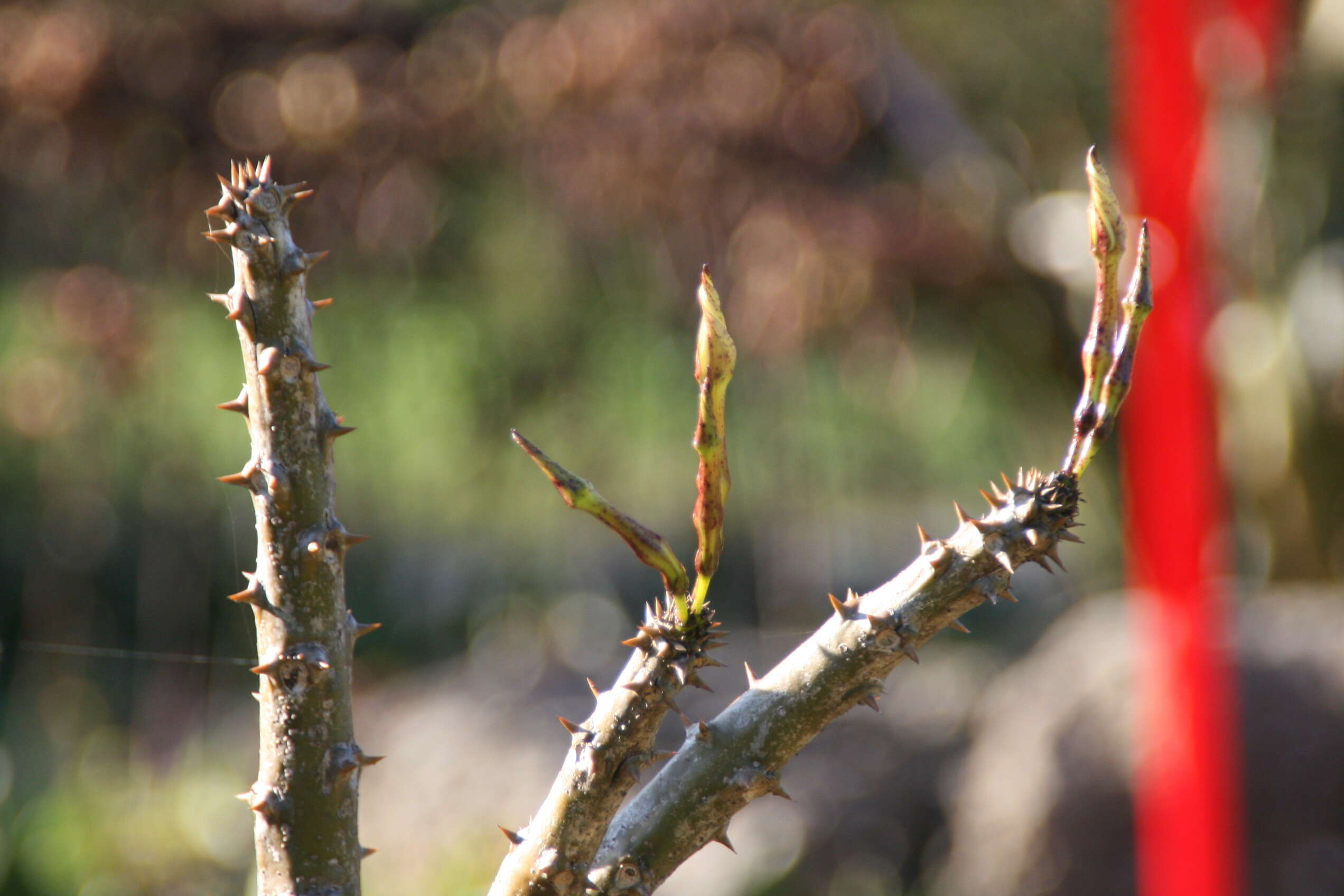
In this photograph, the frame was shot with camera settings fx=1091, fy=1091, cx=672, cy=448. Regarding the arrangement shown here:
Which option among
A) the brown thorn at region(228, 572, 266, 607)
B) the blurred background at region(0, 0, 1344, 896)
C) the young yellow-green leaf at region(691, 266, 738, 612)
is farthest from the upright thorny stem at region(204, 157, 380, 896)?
the blurred background at region(0, 0, 1344, 896)

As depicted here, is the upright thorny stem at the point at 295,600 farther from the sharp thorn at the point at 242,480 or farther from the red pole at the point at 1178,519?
the red pole at the point at 1178,519

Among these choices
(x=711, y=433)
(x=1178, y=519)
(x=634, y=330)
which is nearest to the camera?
(x=711, y=433)

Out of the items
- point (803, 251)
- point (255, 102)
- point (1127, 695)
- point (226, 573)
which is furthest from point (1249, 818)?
point (226, 573)

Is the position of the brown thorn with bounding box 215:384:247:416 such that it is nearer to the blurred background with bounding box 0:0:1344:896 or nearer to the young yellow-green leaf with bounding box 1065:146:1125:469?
the young yellow-green leaf with bounding box 1065:146:1125:469

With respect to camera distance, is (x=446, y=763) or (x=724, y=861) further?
(x=446, y=763)

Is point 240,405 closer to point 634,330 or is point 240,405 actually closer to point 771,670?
point 771,670

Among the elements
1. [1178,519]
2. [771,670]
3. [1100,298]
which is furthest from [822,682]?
[1178,519]

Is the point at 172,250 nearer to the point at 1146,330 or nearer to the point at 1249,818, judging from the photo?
the point at 1146,330
